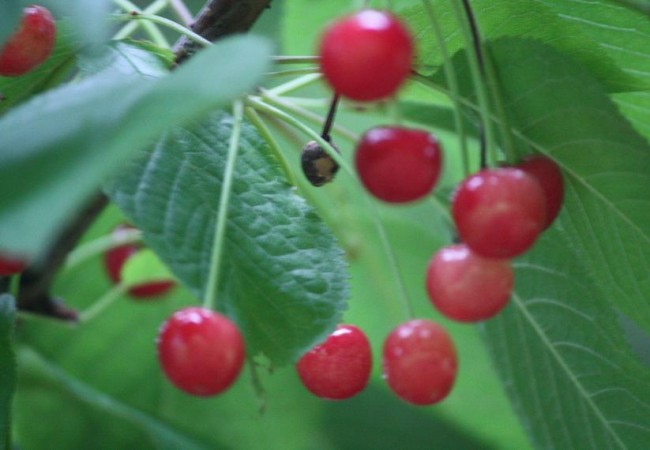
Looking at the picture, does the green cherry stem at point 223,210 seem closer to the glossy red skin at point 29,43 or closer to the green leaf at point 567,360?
the glossy red skin at point 29,43

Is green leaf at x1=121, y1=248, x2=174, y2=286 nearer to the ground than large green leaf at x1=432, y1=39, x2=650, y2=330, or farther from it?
nearer to the ground

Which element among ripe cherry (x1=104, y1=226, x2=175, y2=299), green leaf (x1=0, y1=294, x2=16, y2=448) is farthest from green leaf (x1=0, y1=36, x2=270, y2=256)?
ripe cherry (x1=104, y1=226, x2=175, y2=299)

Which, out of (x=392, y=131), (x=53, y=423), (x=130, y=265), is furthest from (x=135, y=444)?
(x=392, y=131)

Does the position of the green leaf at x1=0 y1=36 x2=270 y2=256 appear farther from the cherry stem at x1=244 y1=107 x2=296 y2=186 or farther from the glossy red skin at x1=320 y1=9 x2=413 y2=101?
the cherry stem at x1=244 y1=107 x2=296 y2=186

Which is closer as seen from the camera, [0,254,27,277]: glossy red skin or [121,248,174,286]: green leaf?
[0,254,27,277]: glossy red skin

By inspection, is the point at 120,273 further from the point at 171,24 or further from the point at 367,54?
the point at 367,54

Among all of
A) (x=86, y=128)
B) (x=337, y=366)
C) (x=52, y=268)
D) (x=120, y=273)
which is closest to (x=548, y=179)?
(x=337, y=366)
